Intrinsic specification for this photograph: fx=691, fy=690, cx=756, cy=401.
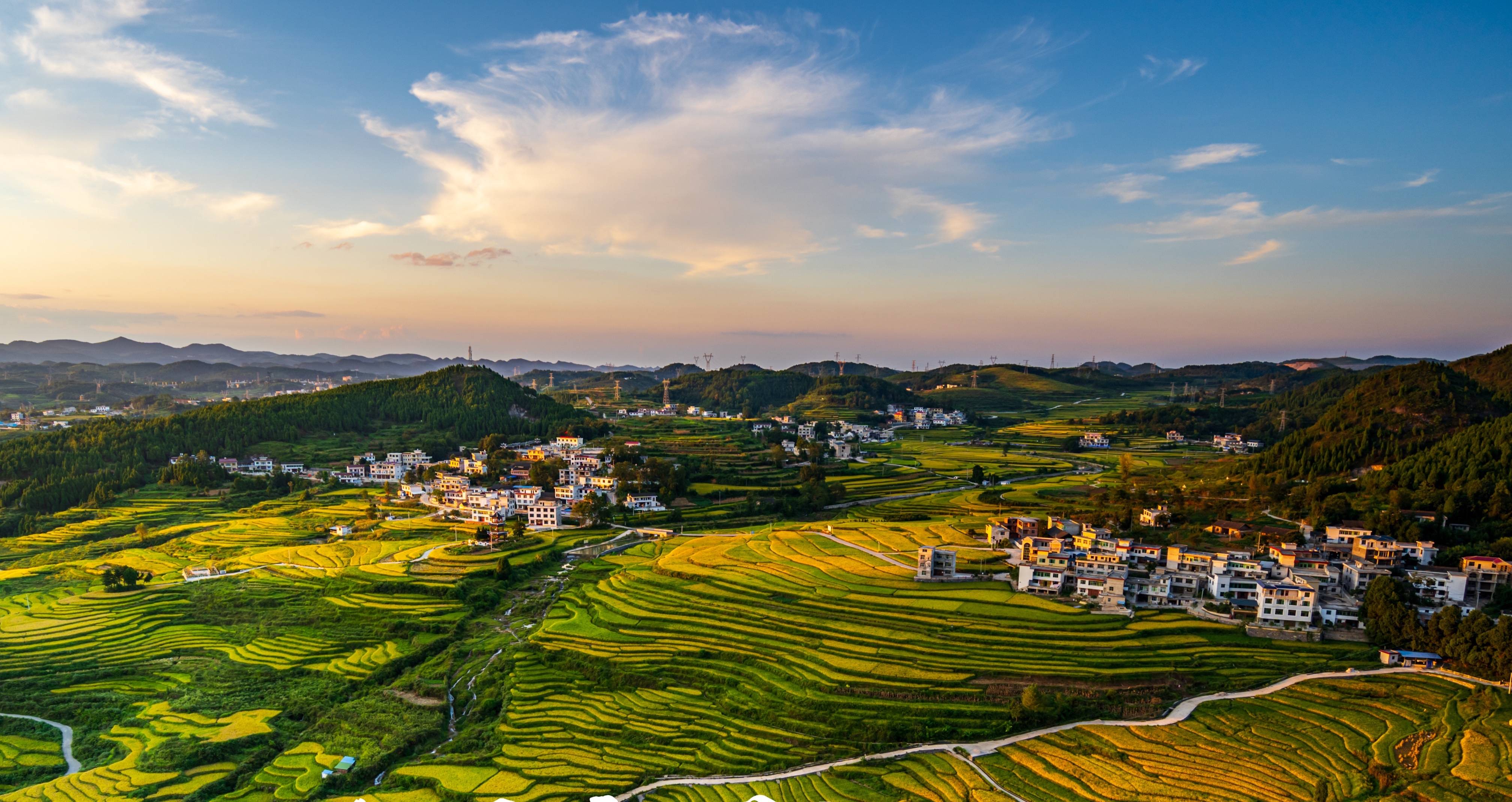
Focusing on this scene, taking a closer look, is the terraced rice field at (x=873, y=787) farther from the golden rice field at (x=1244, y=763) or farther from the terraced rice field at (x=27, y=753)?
the terraced rice field at (x=27, y=753)

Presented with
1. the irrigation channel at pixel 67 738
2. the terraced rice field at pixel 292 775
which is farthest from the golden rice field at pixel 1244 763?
the irrigation channel at pixel 67 738

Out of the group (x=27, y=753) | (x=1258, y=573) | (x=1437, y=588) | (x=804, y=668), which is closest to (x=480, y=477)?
(x=27, y=753)

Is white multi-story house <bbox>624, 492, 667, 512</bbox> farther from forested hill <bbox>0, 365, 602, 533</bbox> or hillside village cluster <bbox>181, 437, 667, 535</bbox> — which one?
forested hill <bbox>0, 365, 602, 533</bbox>

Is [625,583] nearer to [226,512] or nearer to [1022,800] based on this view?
[1022,800]

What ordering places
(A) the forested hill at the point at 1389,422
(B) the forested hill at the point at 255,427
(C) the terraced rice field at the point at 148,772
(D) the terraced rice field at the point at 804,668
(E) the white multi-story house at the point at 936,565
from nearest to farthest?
(C) the terraced rice field at the point at 148,772
(D) the terraced rice field at the point at 804,668
(E) the white multi-story house at the point at 936,565
(A) the forested hill at the point at 1389,422
(B) the forested hill at the point at 255,427

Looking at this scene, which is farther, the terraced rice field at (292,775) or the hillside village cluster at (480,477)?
the hillside village cluster at (480,477)

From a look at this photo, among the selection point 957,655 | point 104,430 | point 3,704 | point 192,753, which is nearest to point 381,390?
point 104,430
